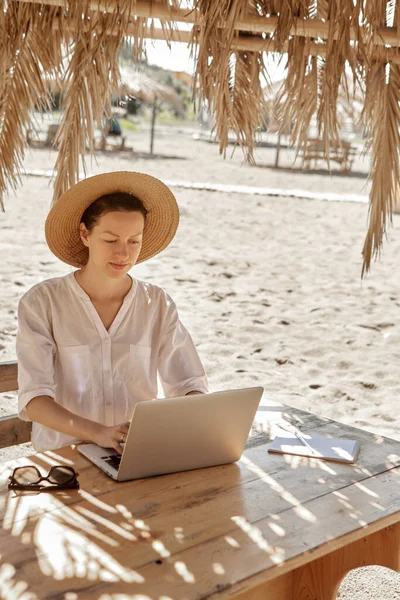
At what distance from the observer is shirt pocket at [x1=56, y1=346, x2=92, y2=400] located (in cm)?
229

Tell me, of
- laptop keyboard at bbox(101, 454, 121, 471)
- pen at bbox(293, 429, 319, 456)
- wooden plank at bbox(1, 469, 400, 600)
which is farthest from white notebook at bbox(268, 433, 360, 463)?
laptop keyboard at bbox(101, 454, 121, 471)

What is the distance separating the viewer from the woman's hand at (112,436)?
6.63ft

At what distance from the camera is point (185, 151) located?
20.5 meters

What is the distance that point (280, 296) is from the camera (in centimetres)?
659

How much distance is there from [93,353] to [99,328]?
7cm

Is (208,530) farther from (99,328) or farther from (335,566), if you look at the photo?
(99,328)

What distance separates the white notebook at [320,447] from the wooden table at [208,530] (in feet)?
0.10

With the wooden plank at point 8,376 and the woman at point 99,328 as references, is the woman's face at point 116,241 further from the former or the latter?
the wooden plank at point 8,376

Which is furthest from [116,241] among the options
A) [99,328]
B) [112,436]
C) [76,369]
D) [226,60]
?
[226,60]

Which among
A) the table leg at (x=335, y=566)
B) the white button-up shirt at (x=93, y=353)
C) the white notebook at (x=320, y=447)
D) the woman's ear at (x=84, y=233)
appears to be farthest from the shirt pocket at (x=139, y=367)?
the table leg at (x=335, y=566)

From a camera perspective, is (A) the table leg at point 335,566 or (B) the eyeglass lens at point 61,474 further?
(A) the table leg at point 335,566

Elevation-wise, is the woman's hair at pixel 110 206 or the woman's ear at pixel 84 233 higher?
the woman's hair at pixel 110 206

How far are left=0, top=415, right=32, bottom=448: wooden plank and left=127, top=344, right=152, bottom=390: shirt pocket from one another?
0.45 m

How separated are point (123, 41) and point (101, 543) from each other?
1568 millimetres
